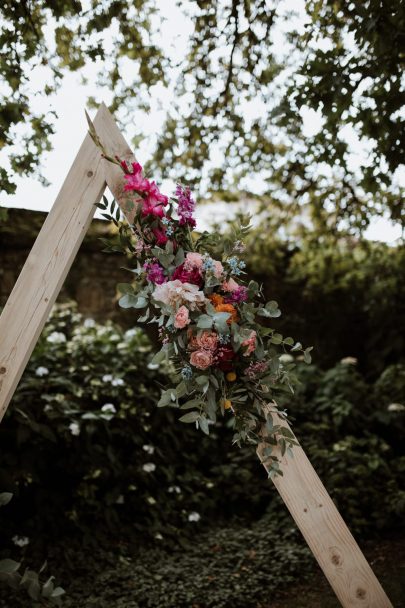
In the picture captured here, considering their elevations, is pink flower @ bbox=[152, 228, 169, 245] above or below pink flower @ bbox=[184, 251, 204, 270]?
above

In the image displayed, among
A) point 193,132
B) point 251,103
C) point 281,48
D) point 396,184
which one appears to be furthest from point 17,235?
point 396,184

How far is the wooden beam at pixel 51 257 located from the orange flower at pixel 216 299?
2.01 feet

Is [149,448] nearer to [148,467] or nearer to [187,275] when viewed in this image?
[148,467]

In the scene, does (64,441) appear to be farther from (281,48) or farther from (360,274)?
(360,274)

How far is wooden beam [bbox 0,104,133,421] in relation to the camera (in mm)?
2318

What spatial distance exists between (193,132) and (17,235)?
7.51ft

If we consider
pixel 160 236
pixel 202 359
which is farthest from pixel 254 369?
pixel 160 236

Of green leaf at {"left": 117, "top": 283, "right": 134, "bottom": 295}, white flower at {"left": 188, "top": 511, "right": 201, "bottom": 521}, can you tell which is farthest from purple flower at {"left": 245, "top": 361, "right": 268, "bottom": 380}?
white flower at {"left": 188, "top": 511, "right": 201, "bottom": 521}

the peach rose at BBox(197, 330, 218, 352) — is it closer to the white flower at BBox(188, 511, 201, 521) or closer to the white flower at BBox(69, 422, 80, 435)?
the white flower at BBox(69, 422, 80, 435)

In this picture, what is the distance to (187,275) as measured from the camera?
2.09 m

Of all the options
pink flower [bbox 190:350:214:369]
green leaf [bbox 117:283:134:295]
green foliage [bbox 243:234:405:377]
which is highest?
green foliage [bbox 243:234:405:377]

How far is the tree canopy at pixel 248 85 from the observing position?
2.90 m

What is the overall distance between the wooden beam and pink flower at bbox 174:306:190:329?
58 centimetres

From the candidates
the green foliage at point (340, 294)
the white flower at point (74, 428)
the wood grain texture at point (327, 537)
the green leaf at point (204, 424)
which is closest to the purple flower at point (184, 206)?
the green leaf at point (204, 424)
